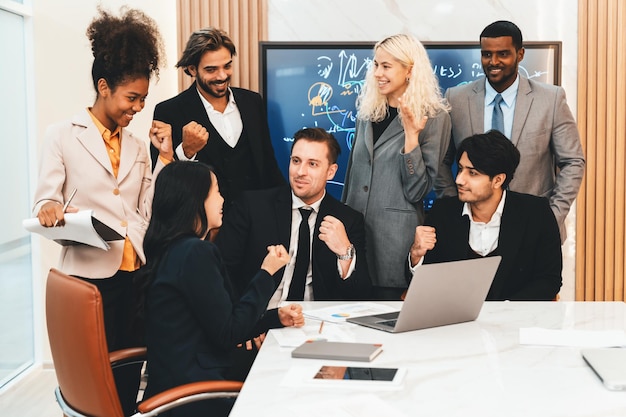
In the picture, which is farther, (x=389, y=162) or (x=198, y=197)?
(x=389, y=162)

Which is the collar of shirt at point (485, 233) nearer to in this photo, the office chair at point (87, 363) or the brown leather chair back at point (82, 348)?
the office chair at point (87, 363)

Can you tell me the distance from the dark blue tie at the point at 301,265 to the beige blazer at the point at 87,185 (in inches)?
22.6

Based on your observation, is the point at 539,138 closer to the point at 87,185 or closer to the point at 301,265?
the point at 301,265

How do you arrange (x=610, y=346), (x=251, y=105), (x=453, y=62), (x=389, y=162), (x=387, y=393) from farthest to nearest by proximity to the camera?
1. (x=453, y=62)
2. (x=251, y=105)
3. (x=389, y=162)
4. (x=610, y=346)
5. (x=387, y=393)

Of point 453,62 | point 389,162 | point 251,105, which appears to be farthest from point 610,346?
point 453,62

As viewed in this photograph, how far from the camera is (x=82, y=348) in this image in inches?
74.8

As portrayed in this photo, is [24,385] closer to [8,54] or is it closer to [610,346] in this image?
[8,54]

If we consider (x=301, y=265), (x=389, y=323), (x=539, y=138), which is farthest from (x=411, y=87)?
(x=389, y=323)

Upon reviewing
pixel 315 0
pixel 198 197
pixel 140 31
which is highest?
pixel 315 0

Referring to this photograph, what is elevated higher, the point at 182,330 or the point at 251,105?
the point at 251,105

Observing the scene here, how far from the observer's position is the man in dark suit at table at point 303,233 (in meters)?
2.93

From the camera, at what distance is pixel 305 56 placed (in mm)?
4645

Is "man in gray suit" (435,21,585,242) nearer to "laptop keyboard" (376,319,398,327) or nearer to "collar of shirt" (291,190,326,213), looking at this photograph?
"collar of shirt" (291,190,326,213)

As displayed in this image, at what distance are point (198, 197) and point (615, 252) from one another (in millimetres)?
3408
